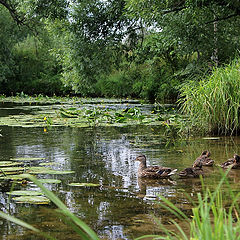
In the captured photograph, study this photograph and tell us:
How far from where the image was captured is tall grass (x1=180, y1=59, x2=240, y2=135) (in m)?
8.44

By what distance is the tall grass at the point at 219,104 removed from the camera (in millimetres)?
8438

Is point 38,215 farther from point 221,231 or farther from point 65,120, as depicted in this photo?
point 65,120

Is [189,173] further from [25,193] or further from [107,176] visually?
[25,193]

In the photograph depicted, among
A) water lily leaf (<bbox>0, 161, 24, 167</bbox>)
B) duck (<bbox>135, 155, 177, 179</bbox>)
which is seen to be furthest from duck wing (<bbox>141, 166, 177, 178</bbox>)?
water lily leaf (<bbox>0, 161, 24, 167</bbox>)

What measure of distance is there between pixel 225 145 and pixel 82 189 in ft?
12.8

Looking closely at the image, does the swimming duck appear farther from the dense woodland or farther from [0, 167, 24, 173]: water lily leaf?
the dense woodland

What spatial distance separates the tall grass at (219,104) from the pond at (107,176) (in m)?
0.52

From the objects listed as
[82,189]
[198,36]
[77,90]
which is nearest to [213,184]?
[82,189]

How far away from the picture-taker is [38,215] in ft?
11.2

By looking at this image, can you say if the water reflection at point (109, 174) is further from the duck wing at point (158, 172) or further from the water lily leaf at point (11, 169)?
the water lily leaf at point (11, 169)

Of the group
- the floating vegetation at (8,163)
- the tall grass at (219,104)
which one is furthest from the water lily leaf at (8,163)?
the tall grass at (219,104)

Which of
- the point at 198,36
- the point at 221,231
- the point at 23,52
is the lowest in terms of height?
the point at 221,231

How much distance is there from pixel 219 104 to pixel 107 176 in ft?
13.6

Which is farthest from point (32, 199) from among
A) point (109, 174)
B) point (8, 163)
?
point (8, 163)
